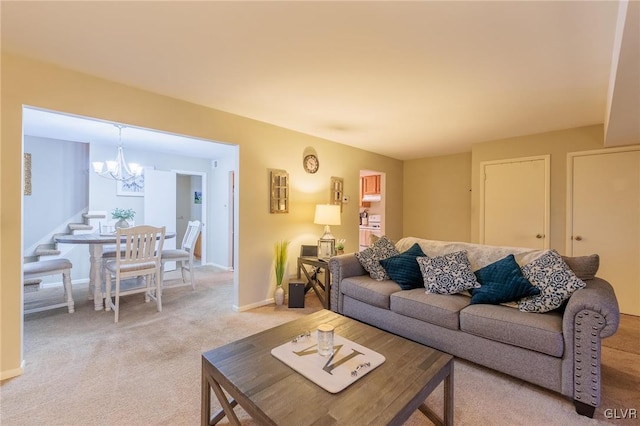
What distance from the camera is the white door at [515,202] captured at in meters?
3.82

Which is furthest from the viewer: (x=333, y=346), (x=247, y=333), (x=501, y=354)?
(x=247, y=333)

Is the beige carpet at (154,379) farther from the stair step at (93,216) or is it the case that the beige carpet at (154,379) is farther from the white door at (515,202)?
the stair step at (93,216)

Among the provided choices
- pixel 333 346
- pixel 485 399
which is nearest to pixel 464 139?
pixel 485 399

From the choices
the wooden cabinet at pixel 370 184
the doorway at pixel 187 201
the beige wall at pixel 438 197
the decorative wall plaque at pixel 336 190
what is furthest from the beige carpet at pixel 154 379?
the wooden cabinet at pixel 370 184

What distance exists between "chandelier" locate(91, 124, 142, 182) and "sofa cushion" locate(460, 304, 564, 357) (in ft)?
15.4

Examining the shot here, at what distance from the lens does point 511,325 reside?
1.88 m

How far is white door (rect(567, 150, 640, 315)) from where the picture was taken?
323 centimetres

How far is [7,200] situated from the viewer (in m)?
1.99

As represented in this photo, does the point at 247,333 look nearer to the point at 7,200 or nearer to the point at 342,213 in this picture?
the point at 7,200

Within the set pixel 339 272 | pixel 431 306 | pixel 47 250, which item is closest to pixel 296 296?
pixel 339 272

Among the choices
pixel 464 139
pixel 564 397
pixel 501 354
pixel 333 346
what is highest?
pixel 464 139

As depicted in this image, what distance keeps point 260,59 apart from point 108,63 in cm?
120

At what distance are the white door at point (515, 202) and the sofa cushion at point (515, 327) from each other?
95.3 inches

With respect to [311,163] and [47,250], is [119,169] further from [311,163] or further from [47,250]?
[311,163]
